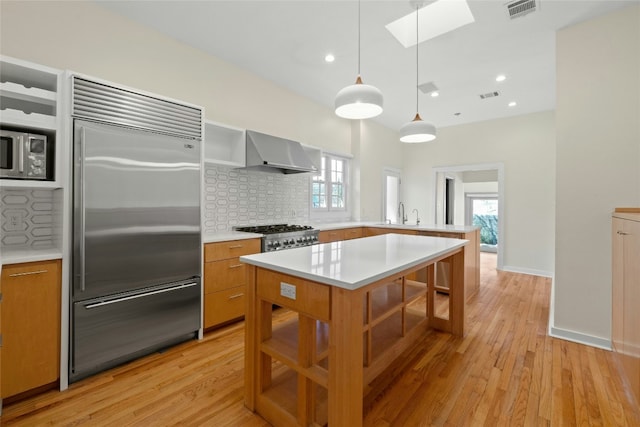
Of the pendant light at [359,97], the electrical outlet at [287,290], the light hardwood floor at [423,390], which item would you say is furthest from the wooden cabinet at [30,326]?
the pendant light at [359,97]

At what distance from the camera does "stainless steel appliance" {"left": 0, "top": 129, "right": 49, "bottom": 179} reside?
5.82 feet

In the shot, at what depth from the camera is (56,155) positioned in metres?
1.90

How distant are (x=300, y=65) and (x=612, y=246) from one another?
374 centimetres

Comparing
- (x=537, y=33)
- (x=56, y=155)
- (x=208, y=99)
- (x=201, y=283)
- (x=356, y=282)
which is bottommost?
(x=201, y=283)

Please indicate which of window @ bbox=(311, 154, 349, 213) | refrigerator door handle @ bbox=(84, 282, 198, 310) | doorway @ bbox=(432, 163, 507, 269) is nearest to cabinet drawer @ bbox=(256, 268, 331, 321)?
refrigerator door handle @ bbox=(84, 282, 198, 310)

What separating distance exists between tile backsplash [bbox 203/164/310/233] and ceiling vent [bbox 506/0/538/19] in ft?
Answer: 10.2

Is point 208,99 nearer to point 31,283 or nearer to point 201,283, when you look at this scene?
point 201,283

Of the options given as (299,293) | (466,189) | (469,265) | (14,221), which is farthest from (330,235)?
(466,189)

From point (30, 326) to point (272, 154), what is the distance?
8.22 feet

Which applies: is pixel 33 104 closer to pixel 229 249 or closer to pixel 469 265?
pixel 229 249

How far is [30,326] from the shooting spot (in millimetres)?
1755

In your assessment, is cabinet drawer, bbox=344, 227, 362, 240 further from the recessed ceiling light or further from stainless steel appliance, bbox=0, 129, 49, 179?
stainless steel appliance, bbox=0, 129, 49, 179

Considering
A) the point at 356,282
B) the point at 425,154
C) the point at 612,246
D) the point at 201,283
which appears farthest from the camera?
the point at 425,154

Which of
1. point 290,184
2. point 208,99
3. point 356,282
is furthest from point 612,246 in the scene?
point 208,99
